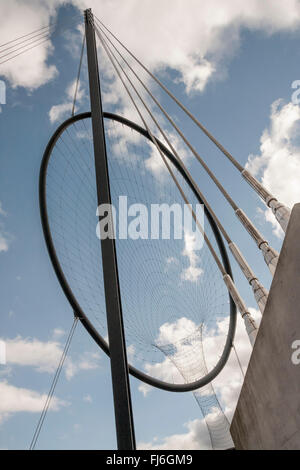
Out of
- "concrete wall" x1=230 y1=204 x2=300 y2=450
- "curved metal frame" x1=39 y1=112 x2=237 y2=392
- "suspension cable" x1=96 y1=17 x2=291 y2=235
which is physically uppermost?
"curved metal frame" x1=39 y1=112 x2=237 y2=392

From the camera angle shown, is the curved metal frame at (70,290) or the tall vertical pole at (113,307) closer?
the tall vertical pole at (113,307)

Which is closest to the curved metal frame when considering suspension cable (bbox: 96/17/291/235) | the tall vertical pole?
the tall vertical pole

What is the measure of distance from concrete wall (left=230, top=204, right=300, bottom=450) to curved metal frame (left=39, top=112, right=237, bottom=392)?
25.8 ft

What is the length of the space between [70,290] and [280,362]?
8.53 meters

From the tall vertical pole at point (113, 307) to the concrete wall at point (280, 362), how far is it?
4.28 ft

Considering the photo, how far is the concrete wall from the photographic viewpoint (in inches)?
84.4

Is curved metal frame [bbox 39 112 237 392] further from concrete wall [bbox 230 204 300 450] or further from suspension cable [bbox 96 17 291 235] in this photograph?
concrete wall [bbox 230 204 300 450]

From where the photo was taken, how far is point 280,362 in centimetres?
230

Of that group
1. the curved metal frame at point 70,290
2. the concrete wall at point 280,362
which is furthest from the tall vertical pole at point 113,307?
the curved metal frame at point 70,290

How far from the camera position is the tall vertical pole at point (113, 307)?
314 cm

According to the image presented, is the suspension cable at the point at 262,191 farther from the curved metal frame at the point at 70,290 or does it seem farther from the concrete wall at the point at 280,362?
the curved metal frame at the point at 70,290
